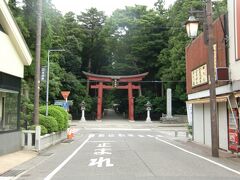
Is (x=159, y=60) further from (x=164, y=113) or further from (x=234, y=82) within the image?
(x=234, y=82)

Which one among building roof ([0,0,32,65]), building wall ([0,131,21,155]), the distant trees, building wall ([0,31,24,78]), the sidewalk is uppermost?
the distant trees

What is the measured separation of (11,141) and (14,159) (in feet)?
6.80

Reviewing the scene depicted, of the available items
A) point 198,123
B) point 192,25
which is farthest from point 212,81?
point 198,123

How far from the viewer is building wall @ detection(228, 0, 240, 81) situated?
17.6m

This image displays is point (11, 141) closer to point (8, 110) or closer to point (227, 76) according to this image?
point (8, 110)

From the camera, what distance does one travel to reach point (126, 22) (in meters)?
78.2

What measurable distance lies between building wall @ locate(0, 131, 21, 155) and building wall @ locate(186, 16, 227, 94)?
1003cm

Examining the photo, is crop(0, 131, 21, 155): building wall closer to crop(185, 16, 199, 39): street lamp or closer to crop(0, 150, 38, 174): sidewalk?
crop(0, 150, 38, 174): sidewalk

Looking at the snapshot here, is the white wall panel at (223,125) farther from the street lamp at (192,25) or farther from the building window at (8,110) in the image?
the building window at (8,110)

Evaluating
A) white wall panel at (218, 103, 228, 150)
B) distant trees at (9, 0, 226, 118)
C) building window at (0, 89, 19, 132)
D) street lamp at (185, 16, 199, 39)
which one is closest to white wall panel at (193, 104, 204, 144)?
white wall panel at (218, 103, 228, 150)

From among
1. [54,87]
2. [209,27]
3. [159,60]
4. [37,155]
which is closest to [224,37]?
[209,27]

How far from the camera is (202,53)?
24641 mm

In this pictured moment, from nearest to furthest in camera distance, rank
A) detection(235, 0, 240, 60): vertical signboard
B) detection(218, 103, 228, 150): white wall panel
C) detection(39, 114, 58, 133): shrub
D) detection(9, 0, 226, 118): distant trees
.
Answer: detection(235, 0, 240, 60): vertical signboard → detection(218, 103, 228, 150): white wall panel → detection(39, 114, 58, 133): shrub → detection(9, 0, 226, 118): distant trees

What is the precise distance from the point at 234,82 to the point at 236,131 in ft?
7.15
